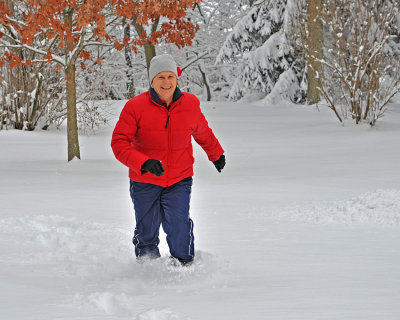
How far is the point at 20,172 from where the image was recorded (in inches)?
373

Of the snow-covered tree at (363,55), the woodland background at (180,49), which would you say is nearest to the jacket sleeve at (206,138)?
the woodland background at (180,49)

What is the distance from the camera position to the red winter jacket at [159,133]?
13.4ft

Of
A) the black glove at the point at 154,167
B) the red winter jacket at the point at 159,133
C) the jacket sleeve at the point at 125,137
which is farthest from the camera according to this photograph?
the red winter jacket at the point at 159,133

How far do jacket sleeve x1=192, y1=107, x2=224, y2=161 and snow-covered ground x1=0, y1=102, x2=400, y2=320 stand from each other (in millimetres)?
733

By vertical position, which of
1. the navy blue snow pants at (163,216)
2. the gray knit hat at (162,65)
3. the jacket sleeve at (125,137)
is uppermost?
the gray knit hat at (162,65)

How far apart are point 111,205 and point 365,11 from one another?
9.27m

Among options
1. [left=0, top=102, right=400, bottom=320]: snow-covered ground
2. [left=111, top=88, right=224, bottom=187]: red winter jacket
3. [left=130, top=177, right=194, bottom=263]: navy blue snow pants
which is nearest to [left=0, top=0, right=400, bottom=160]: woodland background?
[left=0, top=102, right=400, bottom=320]: snow-covered ground

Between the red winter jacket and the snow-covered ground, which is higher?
the red winter jacket

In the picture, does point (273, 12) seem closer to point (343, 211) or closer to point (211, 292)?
point (343, 211)

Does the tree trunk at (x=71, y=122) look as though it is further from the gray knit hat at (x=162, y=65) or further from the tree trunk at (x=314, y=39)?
the tree trunk at (x=314, y=39)

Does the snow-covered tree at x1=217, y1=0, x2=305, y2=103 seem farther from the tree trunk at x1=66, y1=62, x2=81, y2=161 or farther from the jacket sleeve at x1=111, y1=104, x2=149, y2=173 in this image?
the jacket sleeve at x1=111, y1=104, x2=149, y2=173

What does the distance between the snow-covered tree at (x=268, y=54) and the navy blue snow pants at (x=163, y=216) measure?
1775cm

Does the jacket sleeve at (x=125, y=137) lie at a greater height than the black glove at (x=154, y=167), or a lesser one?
greater

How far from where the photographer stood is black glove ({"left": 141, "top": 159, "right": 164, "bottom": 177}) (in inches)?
149
